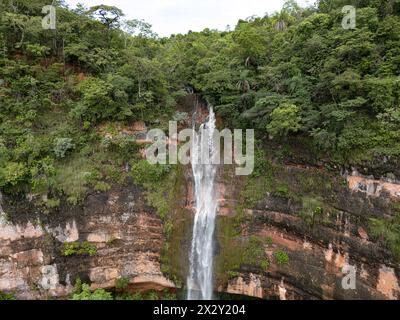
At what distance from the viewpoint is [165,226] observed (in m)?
14.2

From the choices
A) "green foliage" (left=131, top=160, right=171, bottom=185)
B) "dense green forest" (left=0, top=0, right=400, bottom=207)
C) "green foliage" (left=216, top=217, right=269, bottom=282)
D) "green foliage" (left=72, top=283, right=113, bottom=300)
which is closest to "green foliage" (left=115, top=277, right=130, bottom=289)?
"green foliage" (left=72, top=283, right=113, bottom=300)

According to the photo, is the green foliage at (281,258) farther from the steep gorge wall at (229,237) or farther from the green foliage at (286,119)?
the green foliage at (286,119)

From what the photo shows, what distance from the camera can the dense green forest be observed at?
11609mm

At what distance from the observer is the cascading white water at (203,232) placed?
1445 cm

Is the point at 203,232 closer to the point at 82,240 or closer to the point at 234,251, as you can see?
the point at 234,251

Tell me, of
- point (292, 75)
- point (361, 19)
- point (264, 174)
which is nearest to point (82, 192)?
point (264, 174)

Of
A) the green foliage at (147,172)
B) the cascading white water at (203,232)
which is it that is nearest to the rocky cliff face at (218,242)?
the cascading white water at (203,232)

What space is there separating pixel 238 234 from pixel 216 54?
1029 cm

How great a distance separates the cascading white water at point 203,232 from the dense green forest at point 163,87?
299 cm

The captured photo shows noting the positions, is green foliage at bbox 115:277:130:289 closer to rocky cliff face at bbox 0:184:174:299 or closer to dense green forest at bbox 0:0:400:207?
rocky cliff face at bbox 0:184:174:299

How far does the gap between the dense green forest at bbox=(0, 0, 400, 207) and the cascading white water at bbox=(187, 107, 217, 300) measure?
2.99 metres

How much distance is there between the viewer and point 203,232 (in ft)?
47.9

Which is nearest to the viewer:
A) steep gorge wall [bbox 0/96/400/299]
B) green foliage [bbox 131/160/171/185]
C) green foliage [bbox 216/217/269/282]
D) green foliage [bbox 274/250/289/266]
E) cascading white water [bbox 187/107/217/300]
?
steep gorge wall [bbox 0/96/400/299]
